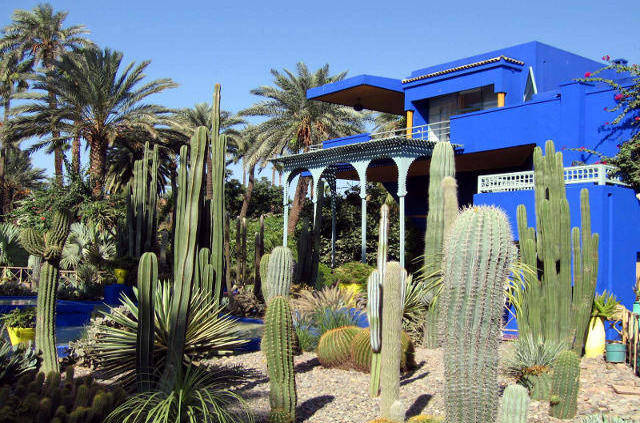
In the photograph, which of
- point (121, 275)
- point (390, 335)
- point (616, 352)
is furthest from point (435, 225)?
point (121, 275)

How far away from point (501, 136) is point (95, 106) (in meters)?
14.3

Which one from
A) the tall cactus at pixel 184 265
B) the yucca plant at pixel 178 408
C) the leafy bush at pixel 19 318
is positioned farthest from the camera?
the leafy bush at pixel 19 318

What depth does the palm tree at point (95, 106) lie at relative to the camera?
73.6 feet

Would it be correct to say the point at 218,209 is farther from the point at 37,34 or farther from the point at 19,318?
the point at 37,34

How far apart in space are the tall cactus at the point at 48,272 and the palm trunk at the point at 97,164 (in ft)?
57.0

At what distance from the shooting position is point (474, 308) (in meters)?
→ 5.14

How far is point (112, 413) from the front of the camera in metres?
5.33

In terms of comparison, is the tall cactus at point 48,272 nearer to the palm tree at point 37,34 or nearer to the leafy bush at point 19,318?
the leafy bush at point 19,318

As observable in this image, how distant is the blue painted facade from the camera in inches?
508

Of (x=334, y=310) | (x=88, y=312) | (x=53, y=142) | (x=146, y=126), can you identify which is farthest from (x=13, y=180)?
(x=334, y=310)

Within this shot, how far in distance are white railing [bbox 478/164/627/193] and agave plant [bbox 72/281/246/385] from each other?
8.02 metres

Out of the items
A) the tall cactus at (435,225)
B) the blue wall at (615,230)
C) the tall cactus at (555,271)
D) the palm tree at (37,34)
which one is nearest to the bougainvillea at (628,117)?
Result: the blue wall at (615,230)

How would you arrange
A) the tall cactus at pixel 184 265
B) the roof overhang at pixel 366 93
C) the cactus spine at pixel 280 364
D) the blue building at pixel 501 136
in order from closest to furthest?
the cactus spine at pixel 280 364, the tall cactus at pixel 184 265, the blue building at pixel 501 136, the roof overhang at pixel 366 93

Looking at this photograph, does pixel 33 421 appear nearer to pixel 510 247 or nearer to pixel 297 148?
pixel 510 247
